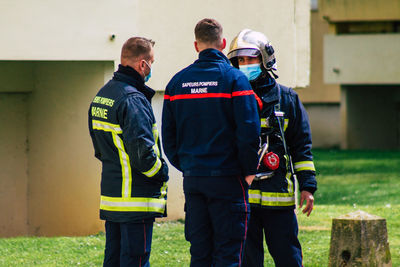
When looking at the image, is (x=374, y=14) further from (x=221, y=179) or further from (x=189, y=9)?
(x=221, y=179)

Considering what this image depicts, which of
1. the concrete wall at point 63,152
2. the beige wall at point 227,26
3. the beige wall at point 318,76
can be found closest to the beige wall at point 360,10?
the beige wall at point 318,76

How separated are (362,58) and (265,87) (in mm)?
24008

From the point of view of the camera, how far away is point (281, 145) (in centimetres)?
543

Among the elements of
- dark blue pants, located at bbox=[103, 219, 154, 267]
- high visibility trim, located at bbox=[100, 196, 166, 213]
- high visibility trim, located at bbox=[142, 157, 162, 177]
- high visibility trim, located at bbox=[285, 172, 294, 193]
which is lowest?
dark blue pants, located at bbox=[103, 219, 154, 267]

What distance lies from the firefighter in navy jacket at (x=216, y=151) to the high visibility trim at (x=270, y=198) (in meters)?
0.37

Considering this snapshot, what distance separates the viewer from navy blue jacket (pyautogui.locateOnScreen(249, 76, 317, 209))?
17.6 ft

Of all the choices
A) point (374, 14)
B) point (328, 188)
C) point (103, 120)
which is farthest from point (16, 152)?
point (374, 14)

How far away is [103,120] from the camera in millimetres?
5465

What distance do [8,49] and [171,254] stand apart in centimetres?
309

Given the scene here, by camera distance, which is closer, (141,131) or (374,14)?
(141,131)

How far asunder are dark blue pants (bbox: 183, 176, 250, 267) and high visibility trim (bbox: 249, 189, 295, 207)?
360mm

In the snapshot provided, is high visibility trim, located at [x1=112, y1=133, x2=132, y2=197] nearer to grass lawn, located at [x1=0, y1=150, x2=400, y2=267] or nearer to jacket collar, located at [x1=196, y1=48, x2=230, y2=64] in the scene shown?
jacket collar, located at [x1=196, y1=48, x2=230, y2=64]

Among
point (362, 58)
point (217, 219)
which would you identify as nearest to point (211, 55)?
point (217, 219)

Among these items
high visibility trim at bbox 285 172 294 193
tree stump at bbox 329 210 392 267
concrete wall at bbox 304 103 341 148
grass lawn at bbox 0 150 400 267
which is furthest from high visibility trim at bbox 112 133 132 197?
concrete wall at bbox 304 103 341 148
